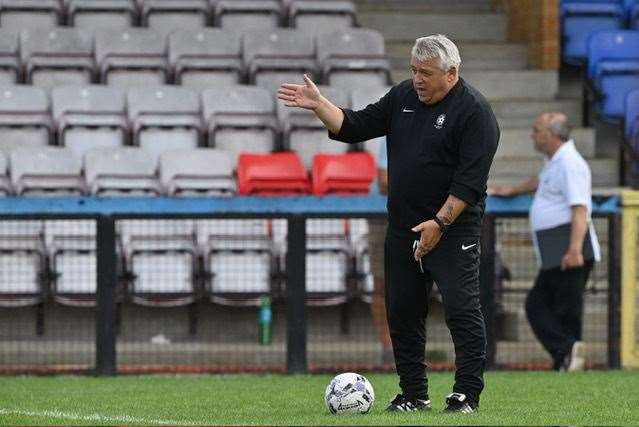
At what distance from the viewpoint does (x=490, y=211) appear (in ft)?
45.1

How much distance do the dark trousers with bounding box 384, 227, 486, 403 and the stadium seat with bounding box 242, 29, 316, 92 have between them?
792 centimetres

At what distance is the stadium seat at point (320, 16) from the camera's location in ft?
59.6

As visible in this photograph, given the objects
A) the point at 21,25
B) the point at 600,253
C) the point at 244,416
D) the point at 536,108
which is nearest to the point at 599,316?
the point at 600,253

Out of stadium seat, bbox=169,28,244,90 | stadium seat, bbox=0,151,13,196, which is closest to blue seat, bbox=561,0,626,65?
stadium seat, bbox=169,28,244,90

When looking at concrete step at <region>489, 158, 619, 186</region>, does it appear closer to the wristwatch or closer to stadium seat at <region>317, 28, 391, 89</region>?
stadium seat at <region>317, 28, 391, 89</region>

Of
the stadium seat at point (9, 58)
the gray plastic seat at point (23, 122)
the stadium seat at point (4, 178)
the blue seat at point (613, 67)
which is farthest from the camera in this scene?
the blue seat at point (613, 67)

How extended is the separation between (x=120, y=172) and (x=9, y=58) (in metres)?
2.59

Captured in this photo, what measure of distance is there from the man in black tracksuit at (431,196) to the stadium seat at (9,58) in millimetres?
8039

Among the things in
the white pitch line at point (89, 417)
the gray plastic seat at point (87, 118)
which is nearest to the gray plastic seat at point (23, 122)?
the gray plastic seat at point (87, 118)

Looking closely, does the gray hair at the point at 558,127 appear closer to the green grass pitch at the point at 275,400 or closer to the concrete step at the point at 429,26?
the green grass pitch at the point at 275,400

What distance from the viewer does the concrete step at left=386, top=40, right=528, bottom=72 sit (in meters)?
18.7

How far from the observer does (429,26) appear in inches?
757

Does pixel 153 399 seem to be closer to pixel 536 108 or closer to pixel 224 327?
pixel 224 327

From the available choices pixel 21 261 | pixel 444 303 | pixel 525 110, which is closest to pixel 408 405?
pixel 444 303
